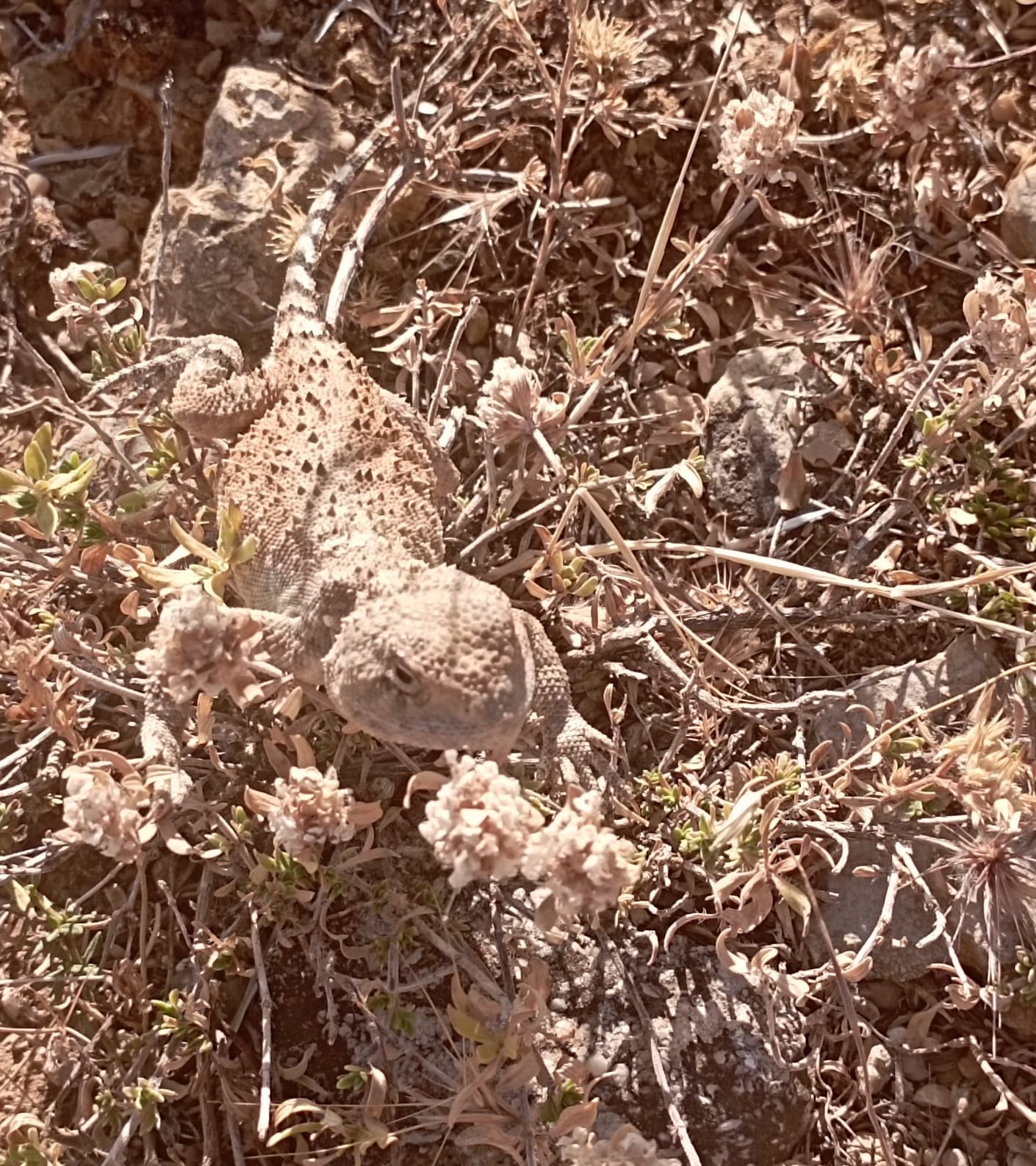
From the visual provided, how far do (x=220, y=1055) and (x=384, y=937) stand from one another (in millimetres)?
473

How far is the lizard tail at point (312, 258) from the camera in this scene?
9.52 feet

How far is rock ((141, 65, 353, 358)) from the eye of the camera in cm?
322

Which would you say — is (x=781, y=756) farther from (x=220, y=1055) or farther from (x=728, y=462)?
(x=220, y=1055)

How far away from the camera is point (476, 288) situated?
133 inches

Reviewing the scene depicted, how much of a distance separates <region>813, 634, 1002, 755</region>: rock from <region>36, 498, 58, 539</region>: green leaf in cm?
196

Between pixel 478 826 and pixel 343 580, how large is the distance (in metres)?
0.77

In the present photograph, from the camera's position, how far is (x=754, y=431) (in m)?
3.14

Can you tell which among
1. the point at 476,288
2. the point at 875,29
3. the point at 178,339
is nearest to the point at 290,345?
the point at 178,339

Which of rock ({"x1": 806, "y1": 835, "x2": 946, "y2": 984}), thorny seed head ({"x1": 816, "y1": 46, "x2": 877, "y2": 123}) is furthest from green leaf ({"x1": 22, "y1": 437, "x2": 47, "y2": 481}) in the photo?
thorny seed head ({"x1": 816, "y1": 46, "x2": 877, "y2": 123})

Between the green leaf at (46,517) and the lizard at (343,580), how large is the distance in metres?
0.37

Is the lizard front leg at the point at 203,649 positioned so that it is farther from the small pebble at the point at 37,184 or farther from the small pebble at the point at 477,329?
the small pebble at the point at 37,184

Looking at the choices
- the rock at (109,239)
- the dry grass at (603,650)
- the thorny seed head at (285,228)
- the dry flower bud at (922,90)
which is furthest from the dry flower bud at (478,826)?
the rock at (109,239)

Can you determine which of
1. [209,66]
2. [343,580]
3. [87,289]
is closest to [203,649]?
[343,580]

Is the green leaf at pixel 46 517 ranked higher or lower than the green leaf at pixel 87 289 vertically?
lower
